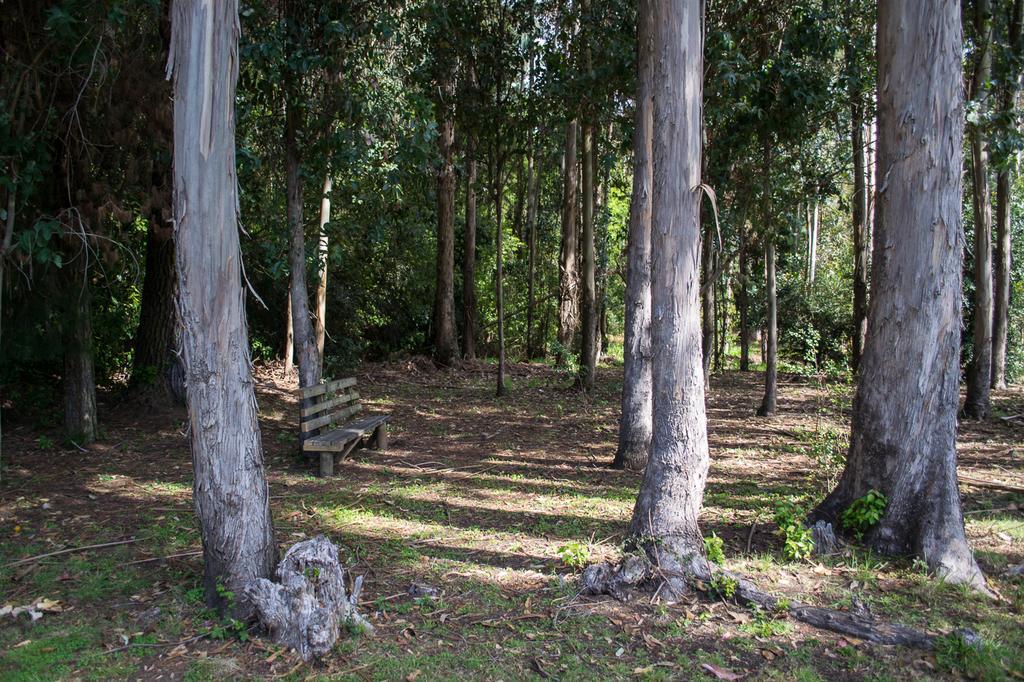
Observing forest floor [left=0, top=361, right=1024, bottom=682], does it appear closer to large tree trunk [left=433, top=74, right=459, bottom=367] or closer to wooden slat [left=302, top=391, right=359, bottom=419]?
wooden slat [left=302, top=391, right=359, bottom=419]

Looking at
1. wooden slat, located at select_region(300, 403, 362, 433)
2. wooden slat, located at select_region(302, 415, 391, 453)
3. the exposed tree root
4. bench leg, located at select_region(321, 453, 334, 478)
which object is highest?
wooden slat, located at select_region(300, 403, 362, 433)

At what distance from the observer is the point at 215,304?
4480 millimetres

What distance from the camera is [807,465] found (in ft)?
28.8

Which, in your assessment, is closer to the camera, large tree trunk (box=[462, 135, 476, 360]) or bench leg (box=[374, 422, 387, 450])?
bench leg (box=[374, 422, 387, 450])

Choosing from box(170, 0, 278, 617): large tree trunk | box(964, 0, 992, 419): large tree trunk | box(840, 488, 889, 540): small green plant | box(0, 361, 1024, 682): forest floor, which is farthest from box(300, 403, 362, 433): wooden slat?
box(964, 0, 992, 419): large tree trunk

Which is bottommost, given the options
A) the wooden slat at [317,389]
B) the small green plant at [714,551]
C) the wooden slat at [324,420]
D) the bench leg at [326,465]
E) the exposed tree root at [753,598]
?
the exposed tree root at [753,598]

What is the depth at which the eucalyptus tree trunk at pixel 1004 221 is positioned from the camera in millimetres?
10750

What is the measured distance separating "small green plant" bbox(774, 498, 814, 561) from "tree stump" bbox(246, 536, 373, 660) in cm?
323

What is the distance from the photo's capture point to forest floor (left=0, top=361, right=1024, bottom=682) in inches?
166

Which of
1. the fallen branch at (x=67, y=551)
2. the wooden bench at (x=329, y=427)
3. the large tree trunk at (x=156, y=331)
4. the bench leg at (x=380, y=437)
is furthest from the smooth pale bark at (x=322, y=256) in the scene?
the fallen branch at (x=67, y=551)

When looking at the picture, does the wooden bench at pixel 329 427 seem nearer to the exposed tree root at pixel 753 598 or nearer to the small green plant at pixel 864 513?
the exposed tree root at pixel 753 598

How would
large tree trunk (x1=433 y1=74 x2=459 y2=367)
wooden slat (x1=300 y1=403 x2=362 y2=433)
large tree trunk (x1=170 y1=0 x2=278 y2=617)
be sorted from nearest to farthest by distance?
large tree trunk (x1=170 y1=0 x2=278 y2=617)
wooden slat (x1=300 y1=403 x2=362 y2=433)
large tree trunk (x1=433 y1=74 x2=459 y2=367)

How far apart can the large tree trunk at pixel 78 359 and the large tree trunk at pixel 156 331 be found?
4.28 feet

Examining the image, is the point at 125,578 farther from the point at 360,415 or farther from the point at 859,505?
the point at 360,415
